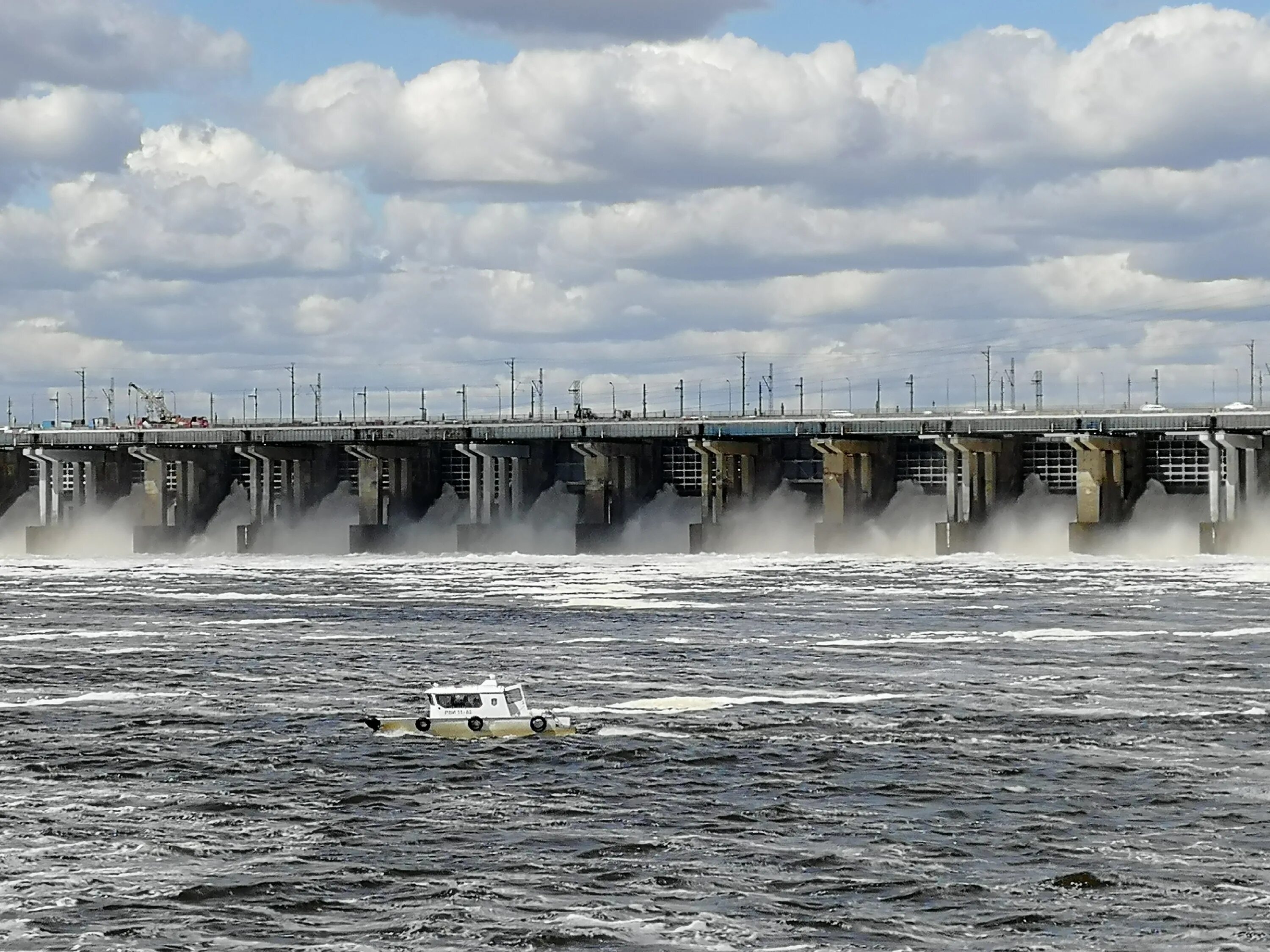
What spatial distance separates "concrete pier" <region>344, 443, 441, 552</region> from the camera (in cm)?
16825

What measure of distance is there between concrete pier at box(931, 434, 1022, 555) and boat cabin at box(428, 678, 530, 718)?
314 feet

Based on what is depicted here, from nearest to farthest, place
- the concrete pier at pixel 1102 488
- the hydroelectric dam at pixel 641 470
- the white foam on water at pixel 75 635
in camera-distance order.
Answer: the white foam on water at pixel 75 635 < the concrete pier at pixel 1102 488 < the hydroelectric dam at pixel 641 470

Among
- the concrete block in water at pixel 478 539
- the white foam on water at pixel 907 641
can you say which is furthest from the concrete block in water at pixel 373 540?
the white foam on water at pixel 907 641

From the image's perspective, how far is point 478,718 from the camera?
5491cm

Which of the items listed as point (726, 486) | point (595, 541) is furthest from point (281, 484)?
point (726, 486)

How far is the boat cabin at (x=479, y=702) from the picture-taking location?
55406 mm

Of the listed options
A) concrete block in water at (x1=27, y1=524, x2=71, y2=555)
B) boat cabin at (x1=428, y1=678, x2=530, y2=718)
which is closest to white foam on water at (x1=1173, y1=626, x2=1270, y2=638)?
boat cabin at (x1=428, y1=678, x2=530, y2=718)

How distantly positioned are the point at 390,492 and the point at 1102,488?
63.1 metres

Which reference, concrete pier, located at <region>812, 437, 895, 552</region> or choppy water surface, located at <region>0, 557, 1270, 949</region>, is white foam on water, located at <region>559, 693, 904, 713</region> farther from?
concrete pier, located at <region>812, 437, 895, 552</region>

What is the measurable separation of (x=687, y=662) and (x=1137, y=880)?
37668 mm

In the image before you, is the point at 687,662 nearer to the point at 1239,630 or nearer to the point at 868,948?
the point at 1239,630

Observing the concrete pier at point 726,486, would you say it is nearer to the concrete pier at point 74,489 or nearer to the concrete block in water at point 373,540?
the concrete block in water at point 373,540

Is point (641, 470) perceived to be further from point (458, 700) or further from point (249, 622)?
point (458, 700)

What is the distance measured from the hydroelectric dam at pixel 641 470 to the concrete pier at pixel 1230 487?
153 mm
